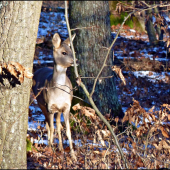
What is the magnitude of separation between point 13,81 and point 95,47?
3.38 metres

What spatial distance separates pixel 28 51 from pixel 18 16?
1.41 feet

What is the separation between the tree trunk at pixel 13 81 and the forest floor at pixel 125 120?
3.06 ft

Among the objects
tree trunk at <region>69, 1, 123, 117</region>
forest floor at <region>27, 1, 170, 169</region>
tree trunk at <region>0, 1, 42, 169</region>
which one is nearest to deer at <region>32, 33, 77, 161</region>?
forest floor at <region>27, 1, 170, 169</region>

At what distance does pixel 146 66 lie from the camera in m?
10.8

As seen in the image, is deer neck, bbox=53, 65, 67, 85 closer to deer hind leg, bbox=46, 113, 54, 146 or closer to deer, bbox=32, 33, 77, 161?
deer, bbox=32, 33, 77, 161

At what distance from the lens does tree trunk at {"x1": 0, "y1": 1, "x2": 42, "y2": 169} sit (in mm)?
3400

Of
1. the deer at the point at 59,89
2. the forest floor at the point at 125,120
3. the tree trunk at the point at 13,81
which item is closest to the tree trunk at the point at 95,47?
the forest floor at the point at 125,120

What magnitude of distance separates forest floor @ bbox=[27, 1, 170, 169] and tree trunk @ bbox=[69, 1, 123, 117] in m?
0.49

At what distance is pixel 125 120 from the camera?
5871mm

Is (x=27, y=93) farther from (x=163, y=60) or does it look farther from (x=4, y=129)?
(x=163, y=60)

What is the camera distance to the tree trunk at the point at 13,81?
11.2 ft

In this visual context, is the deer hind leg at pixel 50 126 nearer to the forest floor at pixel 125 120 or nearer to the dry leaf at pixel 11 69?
the forest floor at pixel 125 120

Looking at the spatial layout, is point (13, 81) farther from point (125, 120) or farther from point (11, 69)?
point (125, 120)

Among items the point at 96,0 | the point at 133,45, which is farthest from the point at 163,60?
the point at 96,0
